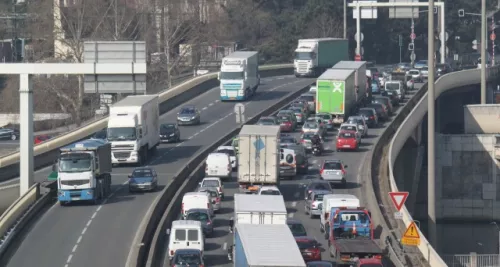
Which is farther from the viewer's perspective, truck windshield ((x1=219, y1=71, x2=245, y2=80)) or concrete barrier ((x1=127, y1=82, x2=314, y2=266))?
truck windshield ((x1=219, y1=71, x2=245, y2=80))

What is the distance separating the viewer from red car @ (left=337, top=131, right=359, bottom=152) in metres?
64.9

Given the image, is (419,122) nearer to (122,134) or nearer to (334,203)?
(122,134)

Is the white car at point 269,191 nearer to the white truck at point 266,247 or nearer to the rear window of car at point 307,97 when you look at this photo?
the white truck at point 266,247

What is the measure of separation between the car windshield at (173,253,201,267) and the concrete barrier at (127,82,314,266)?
4.20 ft

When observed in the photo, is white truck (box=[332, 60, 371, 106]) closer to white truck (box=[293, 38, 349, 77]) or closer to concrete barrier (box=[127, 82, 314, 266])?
white truck (box=[293, 38, 349, 77])

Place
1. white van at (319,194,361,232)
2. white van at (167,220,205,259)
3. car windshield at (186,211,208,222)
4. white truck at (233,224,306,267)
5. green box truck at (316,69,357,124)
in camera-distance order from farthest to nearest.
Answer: green box truck at (316,69,357,124) → white van at (319,194,361,232) → car windshield at (186,211,208,222) → white van at (167,220,205,259) → white truck at (233,224,306,267)

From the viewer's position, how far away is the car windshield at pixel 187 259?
35.7 meters

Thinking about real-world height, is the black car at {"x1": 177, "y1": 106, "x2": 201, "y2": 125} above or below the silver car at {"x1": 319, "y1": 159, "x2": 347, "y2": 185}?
above

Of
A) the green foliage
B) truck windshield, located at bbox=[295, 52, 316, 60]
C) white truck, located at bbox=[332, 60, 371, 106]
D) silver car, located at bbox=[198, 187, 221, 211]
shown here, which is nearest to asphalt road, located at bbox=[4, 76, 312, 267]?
silver car, located at bbox=[198, 187, 221, 211]

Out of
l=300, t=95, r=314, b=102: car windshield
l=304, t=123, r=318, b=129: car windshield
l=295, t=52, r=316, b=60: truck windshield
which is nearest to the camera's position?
Answer: l=304, t=123, r=318, b=129: car windshield

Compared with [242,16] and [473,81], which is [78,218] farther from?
[242,16]

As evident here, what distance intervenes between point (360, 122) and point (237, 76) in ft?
48.5

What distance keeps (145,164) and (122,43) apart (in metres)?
17.0

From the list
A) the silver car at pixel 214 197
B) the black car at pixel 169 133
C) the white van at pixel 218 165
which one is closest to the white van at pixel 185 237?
the silver car at pixel 214 197
